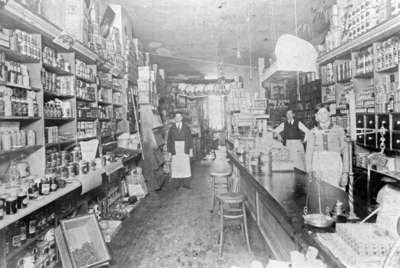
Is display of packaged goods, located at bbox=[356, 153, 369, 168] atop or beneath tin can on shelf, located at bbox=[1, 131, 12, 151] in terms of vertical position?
beneath

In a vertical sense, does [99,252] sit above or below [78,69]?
below

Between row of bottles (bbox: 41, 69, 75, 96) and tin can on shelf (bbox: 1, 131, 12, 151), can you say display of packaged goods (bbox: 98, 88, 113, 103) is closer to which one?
row of bottles (bbox: 41, 69, 75, 96)

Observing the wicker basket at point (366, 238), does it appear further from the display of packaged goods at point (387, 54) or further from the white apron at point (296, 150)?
the white apron at point (296, 150)

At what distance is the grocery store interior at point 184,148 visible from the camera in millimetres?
2117

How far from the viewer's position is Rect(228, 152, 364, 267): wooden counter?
1.60 m

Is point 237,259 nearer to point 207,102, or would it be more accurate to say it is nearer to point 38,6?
point 38,6

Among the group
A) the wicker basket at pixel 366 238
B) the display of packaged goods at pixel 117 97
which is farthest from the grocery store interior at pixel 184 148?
the display of packaged goods at pixel 117 97

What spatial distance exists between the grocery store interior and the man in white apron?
0.03 m

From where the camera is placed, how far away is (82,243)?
2971 millimetres

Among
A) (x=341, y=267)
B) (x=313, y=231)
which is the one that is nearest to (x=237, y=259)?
(x=313, y=231)

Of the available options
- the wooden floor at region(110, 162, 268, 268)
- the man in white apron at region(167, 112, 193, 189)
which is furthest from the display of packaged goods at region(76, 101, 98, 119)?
the man in white apron at region(167, 112, 193, 189)

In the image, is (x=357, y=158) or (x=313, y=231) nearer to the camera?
(x=313, y=231)

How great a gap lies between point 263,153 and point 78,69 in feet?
8.79

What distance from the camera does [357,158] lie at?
14.2 ft
